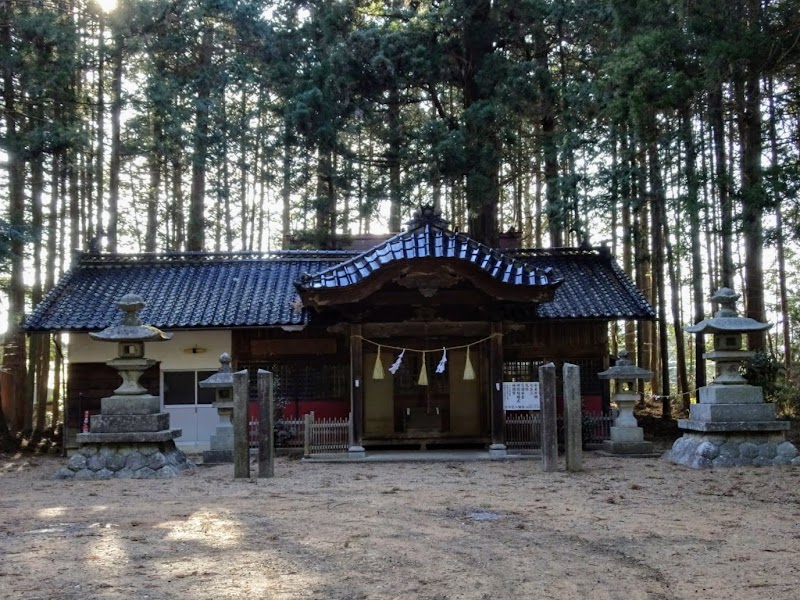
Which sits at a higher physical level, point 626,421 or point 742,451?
point 626,421

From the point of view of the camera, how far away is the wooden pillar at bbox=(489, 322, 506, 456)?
45.8 feet

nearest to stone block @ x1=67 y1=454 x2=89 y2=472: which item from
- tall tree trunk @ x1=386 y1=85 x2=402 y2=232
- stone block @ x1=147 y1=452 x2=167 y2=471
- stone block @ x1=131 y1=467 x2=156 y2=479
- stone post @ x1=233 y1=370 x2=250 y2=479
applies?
stone block @ x1=131 y1=467 x2=156 y2=479

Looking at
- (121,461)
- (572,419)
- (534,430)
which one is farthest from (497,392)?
(121,461)

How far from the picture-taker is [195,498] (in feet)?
29.0

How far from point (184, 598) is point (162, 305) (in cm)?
1251

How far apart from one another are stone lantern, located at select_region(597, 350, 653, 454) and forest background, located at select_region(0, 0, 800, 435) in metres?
3.37

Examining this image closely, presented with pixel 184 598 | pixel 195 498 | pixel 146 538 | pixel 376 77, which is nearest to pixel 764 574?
pixel 184 598

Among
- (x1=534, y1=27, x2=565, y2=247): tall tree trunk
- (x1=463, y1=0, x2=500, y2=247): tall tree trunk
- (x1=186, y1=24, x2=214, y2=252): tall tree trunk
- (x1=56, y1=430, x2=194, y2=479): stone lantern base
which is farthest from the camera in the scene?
(x1=186, y1=24, x2=214, y2=252): tall tree trunk

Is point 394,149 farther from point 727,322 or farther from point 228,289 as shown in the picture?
point 727,322

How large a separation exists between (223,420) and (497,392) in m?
5.12

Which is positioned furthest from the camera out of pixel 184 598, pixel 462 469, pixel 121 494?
pixel 462 469

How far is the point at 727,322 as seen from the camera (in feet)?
37.7

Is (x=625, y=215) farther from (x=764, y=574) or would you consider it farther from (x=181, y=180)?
(x=764, y=574)

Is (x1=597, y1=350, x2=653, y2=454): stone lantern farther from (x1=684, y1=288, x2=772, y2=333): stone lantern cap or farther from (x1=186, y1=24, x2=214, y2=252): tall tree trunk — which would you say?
(x1=186, y1=24, x2=214, y2=252): tall tree trunk
